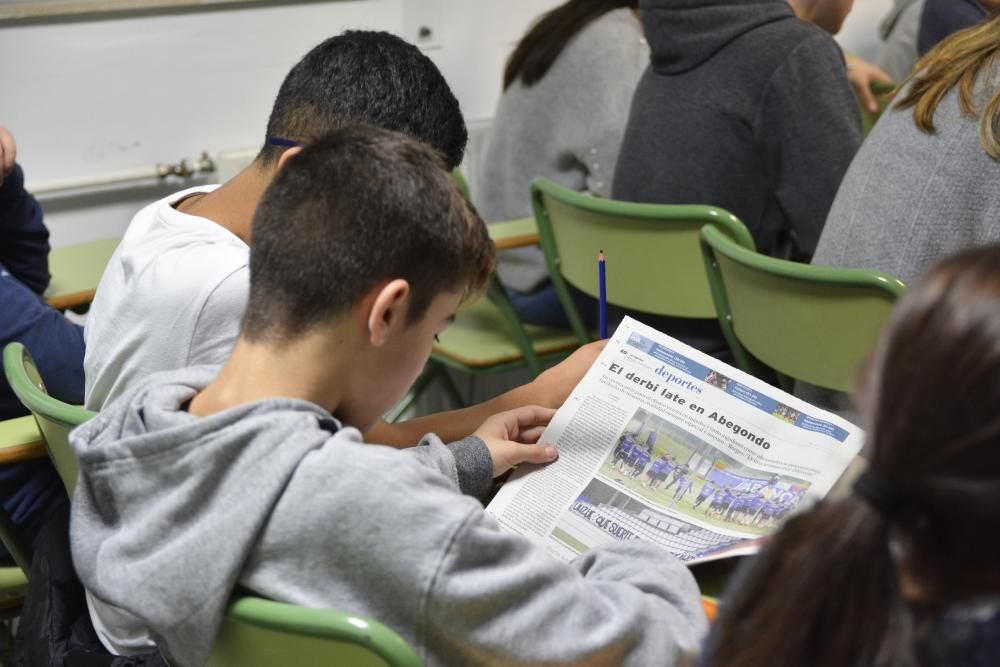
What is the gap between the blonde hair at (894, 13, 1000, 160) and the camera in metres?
1.59

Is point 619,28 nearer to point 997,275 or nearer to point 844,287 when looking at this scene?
point 844,287

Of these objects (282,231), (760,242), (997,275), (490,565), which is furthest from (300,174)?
(760,242)

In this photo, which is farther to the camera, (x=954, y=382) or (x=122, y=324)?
(x=122, y=324)

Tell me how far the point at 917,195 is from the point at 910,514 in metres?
1.15

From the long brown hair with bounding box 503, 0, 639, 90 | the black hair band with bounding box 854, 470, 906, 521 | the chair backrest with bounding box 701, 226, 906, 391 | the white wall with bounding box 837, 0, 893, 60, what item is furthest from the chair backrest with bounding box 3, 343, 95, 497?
the white wall with bounding box 837, 0, 893, 60

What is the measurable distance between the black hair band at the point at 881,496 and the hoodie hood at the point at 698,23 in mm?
1671

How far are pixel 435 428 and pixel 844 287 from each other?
63 centimetres

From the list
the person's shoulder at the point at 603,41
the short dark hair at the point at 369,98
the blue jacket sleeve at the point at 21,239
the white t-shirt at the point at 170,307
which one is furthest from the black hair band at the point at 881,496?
the person's shoulder at the point at 603,41

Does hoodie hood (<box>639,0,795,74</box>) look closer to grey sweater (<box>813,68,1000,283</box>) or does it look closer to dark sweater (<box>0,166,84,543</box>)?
grey sweater (<box>813,68,1000,283</box>)

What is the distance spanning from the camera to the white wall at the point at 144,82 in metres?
2.92

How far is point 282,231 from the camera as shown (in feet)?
3.37

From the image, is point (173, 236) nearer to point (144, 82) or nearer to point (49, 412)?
point (49, 412)

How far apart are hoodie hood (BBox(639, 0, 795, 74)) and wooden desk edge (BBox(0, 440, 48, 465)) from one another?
4.56ft

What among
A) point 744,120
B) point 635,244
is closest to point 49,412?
point 635,244
